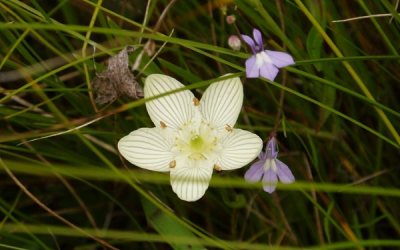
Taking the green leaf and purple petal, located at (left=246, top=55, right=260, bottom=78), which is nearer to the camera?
purple petal, located at (left=246, top=55, right=260, bottom=78)

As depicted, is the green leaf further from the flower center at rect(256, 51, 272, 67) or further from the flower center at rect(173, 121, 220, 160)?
the flower center at rect(256, 51, 272, 67)

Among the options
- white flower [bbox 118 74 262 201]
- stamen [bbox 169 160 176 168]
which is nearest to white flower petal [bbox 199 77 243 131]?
white flower [bbox 118 74 262 201]

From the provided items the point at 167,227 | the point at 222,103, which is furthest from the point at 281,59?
the point at 167,227

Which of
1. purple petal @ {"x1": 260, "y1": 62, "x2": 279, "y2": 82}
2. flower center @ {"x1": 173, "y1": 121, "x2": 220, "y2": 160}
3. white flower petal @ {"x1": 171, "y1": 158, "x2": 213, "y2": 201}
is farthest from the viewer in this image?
flower center @ {"x1": 173, "y1": 121, "x2": 220, "y2": 160}

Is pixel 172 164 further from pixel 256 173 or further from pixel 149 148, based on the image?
pixel 256 173

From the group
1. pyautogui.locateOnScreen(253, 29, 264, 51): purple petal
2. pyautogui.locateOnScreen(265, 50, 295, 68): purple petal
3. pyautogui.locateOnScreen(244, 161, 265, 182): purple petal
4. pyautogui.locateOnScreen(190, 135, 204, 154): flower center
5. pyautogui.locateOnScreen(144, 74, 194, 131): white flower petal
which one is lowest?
pyautogui.locateOnScreen(244, 161, 265, 182): purple petal

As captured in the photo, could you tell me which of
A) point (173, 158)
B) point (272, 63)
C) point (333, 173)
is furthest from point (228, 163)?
point (333, 173)

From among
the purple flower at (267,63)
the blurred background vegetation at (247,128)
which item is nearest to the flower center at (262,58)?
the purple flower at (267,63)
